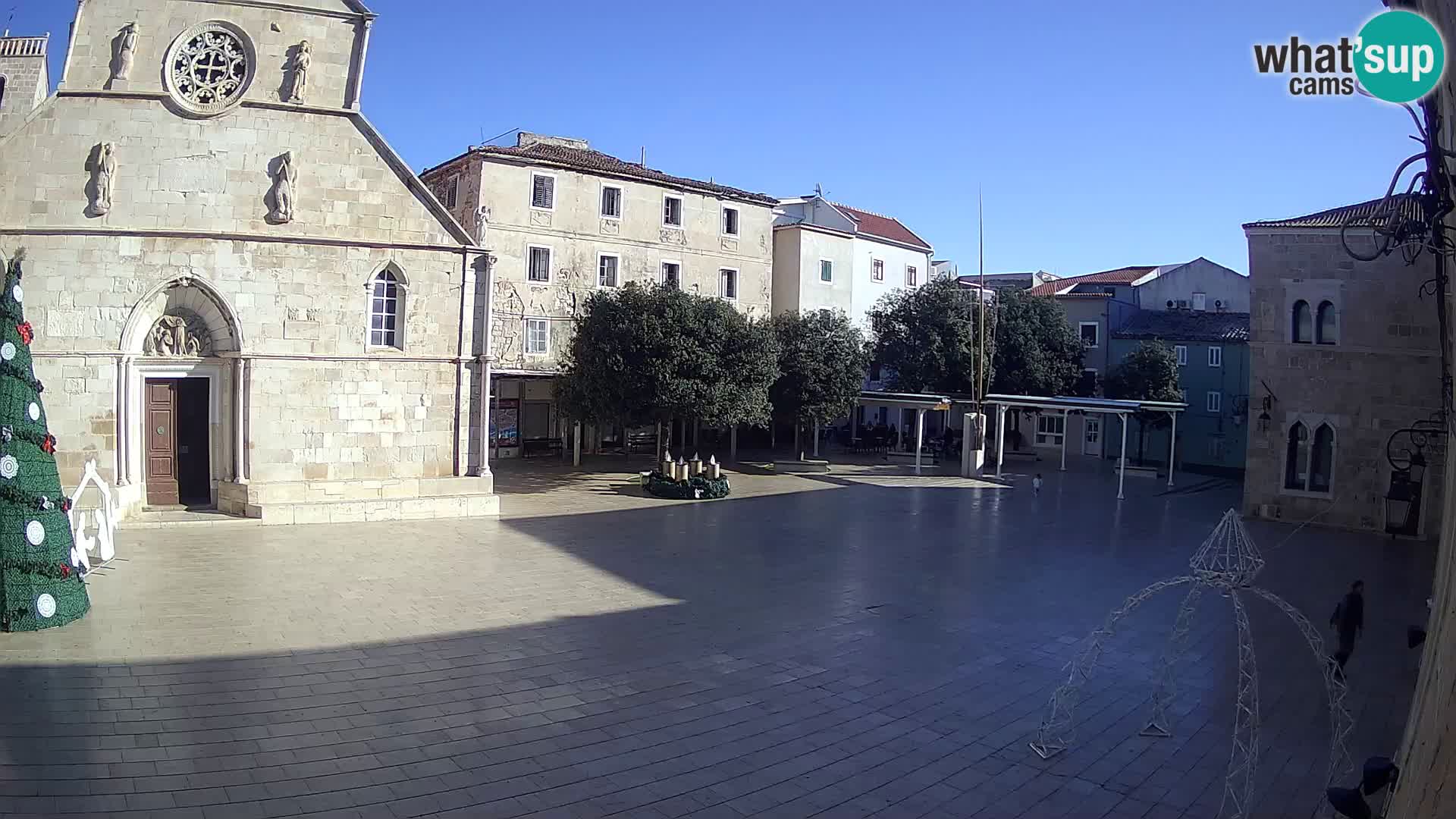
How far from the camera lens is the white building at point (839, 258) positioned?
40344 millimetres

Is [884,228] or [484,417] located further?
[884,228]

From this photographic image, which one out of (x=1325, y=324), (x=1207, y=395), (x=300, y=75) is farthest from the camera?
(x=1207, y=395)

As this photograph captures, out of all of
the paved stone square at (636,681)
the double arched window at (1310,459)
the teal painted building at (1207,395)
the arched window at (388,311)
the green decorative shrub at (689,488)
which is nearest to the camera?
the paved stone square at (636,681)

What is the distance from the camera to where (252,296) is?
18594 millimetres

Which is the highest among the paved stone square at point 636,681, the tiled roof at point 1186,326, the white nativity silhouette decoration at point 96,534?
the tiled roof at point 1186,326

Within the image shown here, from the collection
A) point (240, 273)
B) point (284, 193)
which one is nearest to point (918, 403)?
point (284, 193)

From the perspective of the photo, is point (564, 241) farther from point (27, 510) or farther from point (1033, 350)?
point (27, 510)

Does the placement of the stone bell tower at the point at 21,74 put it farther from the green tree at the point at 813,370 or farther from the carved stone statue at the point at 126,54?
the green tree at the point at 813,370

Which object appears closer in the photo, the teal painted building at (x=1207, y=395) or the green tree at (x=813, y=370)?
the green tree at (x=813, y=370)

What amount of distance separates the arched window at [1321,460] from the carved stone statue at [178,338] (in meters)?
25.5

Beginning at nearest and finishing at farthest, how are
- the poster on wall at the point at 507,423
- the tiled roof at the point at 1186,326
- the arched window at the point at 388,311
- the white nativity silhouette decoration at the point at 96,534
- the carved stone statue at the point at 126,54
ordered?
1. the white nativity silhouette decoration at the point at 96,534
2. the carved stone statue at the point at 126,54
3. the arched window at the point at 388,311
4. the poster on wall at the point at 507,423
5. the tiled roof at the point at 1186,326

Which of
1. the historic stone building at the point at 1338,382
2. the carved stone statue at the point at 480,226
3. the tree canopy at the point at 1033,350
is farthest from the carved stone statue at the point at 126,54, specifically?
the tree canopy at the point at 1033,350

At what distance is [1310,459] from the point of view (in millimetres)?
23078

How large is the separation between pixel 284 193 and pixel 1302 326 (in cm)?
2373
